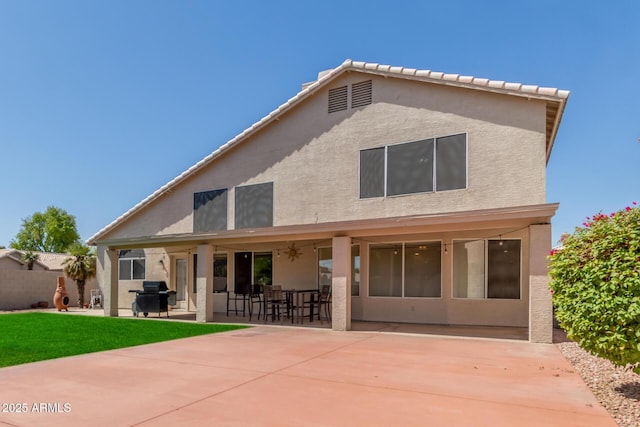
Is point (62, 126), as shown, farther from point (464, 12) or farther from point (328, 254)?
point (464, 12)

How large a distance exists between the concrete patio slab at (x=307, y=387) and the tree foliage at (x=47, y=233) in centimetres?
5261

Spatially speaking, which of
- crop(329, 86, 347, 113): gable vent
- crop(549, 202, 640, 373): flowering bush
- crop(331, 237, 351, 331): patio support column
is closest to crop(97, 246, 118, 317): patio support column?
crop(331, 237, 351, 331): patio support column

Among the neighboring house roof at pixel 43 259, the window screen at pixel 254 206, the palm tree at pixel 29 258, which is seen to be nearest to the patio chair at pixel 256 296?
the window screen at pixel 254 206

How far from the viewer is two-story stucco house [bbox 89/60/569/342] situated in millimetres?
10312

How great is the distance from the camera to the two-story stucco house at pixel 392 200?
1031cm

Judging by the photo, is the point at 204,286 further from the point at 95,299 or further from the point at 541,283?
the point at 95,299

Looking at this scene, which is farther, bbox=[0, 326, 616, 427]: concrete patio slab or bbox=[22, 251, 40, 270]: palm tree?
bbox=[22, 251, 40, 270]: palm tree

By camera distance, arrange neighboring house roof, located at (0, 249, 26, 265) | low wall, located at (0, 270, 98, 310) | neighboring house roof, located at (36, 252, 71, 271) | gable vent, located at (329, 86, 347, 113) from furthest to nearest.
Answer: neighboring house roof, located at (36, 252, 71, 271), neighboring house roof, located at (0, 249, 26, 265), low wall, located at (0, 270, 98, 310), gable vent, located at (329, 86, 347, 113)

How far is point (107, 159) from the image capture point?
1100 inches

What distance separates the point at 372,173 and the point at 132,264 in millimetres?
12871

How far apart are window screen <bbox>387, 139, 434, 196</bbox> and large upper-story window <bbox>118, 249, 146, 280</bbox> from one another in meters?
12.6

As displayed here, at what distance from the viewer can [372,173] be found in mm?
12453

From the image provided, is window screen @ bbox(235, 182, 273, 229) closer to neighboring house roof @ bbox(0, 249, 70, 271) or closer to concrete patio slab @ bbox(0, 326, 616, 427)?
concrete patio slab @ bbox(0, 326, 616, 427)

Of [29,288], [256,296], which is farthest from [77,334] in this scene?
[29,288]
